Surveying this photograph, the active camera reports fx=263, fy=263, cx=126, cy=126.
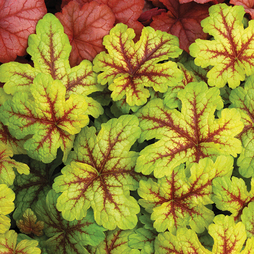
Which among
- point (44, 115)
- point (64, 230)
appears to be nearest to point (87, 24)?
point (44, 115)

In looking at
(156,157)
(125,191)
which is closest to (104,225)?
(125,191)

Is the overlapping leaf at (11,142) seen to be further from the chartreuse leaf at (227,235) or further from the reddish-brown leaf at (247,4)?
the reddish-brown leaf at (247,4)

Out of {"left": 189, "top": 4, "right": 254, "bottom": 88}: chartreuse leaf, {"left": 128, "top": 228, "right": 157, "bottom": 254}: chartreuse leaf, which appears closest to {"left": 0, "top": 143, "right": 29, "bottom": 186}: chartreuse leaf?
{"left": 128, "top": 228, "right": 157, "bottom": 254}: chartreuse leaf

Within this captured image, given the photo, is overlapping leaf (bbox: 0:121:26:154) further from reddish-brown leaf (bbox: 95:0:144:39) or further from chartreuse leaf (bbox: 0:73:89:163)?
reddish-brown leaf (bbox: 95:0:144:39)

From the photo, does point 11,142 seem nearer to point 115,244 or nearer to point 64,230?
point 64,230

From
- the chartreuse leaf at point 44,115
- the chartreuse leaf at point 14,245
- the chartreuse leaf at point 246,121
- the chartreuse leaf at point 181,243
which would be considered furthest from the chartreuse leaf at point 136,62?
the chartreuse leaf at point 14,245

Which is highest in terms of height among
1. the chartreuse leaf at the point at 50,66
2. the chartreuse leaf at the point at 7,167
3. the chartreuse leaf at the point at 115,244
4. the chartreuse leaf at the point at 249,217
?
the chartreuse leaf at the point at 50,66

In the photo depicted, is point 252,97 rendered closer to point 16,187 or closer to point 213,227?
point 213,227
